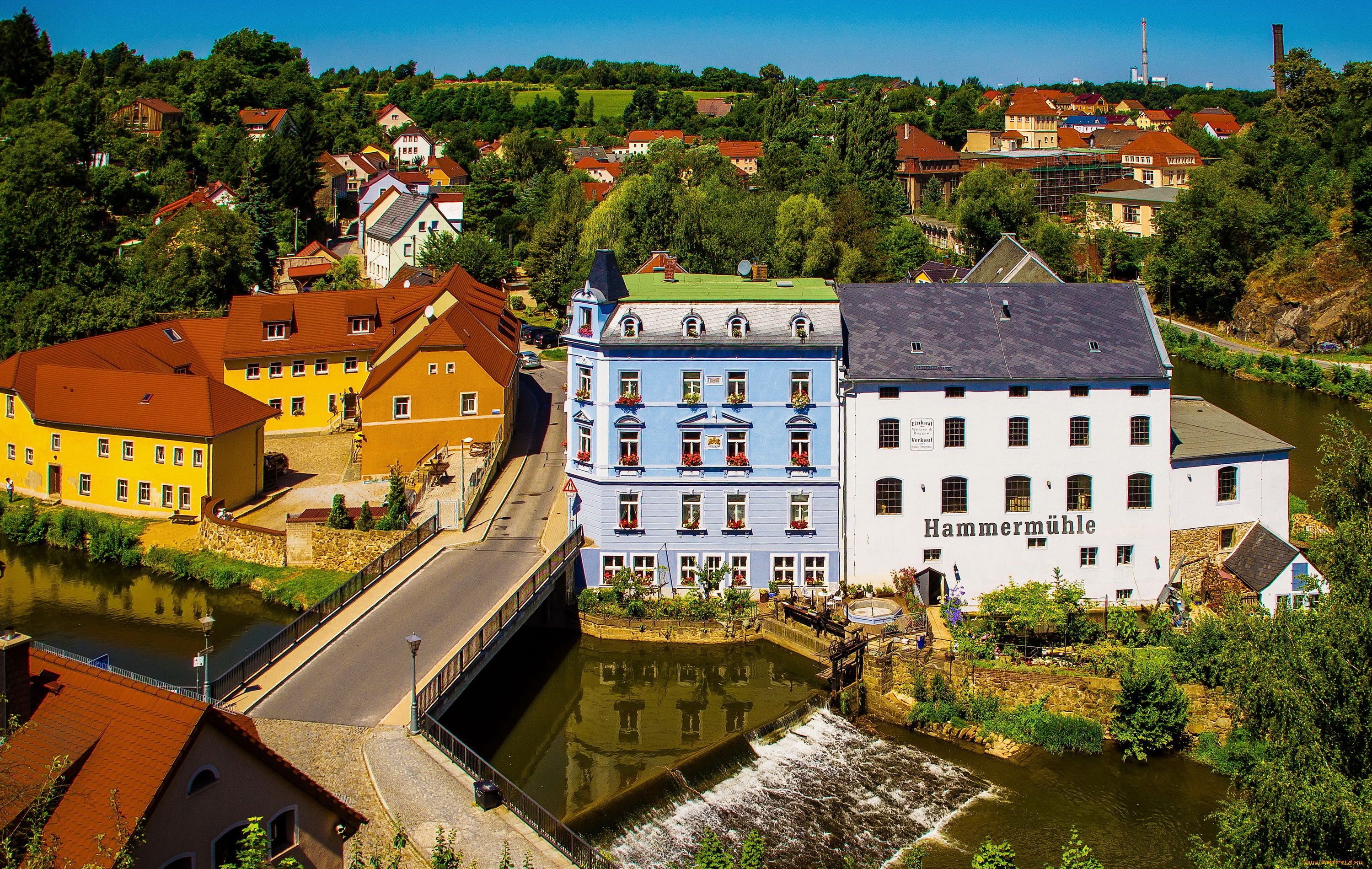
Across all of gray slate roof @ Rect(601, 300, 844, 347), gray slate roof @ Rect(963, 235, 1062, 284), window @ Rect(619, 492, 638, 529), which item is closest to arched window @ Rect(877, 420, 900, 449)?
gray slate roof @ Rect(601, 300, 844, 347)

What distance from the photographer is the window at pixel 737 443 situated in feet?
131

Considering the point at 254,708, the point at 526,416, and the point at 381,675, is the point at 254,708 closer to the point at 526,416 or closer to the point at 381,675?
the point at 381,675

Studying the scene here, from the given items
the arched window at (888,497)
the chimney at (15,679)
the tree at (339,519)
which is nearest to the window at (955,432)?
the arched window at (888,497)

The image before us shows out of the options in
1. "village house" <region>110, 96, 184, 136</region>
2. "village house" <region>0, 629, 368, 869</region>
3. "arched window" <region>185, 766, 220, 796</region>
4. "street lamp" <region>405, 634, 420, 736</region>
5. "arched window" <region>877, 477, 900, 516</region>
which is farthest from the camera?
"village house" <region>110, 96, 184, 136</region>

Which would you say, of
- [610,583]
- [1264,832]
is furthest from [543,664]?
[1264,832]

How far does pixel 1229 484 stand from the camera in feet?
134

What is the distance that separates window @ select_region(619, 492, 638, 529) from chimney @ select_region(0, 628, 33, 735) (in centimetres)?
2228

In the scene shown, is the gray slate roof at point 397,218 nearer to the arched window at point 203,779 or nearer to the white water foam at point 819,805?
the white water foam at point 819,805

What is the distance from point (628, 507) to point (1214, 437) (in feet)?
64.6

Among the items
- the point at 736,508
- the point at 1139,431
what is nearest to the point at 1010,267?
the point at 1139,431

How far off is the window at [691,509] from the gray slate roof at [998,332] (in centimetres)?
641

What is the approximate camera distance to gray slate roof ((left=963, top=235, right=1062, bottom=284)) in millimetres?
56500

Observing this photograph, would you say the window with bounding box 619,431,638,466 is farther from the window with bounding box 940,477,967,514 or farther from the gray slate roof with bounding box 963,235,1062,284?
the gray slate roof with bounding box 963,235,1062,284

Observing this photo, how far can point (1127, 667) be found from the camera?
33.2 m
